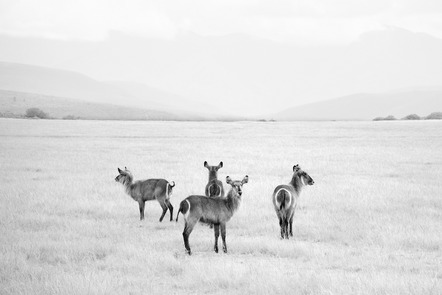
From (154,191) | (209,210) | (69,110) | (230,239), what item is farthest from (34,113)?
(209,210)

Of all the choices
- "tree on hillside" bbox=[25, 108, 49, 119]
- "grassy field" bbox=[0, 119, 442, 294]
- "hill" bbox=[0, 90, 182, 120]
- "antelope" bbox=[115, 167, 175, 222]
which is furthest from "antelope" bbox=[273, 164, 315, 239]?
"hill" bbox=[0, 90, 182, 120]

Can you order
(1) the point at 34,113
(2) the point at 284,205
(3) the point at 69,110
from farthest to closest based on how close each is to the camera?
(3) the point at 69,110, (1) the point at 34,113, (2) the point at 284,205

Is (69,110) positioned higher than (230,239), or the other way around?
(69,110)

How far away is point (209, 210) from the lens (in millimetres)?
10836

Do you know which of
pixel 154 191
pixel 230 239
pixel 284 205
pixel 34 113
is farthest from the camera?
pixel 34 113

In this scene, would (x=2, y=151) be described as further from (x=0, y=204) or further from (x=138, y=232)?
(x=138, y=232)

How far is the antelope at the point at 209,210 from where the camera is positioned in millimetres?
10570

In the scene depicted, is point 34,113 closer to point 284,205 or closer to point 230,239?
point 230,239

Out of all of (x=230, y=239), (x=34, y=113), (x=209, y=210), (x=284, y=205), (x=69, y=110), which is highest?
(x=69, y=110)

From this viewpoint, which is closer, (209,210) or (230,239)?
(209,210)

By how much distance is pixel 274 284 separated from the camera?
8.44 m

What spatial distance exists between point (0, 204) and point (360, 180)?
14932 mm

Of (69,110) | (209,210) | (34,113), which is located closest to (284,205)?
(209,210)

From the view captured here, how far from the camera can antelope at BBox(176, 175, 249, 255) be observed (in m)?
10.6
